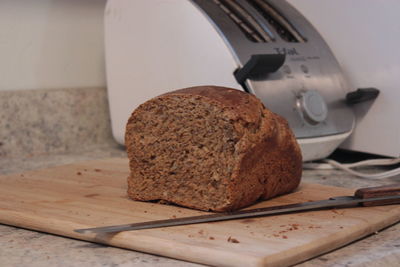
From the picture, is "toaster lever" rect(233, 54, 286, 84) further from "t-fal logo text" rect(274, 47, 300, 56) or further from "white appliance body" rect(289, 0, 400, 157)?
"white appliance body" rect(289, 0, 400, 157)

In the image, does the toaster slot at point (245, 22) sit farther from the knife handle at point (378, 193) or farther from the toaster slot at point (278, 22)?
the knife handle at point (378, 193)

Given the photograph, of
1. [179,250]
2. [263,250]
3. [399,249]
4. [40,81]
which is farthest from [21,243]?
[40,81]

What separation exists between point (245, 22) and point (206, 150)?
0.50 metres

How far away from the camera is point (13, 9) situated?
161 cm

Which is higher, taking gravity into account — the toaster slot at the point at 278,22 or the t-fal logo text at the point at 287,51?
the toaster slot at the point at 278,22

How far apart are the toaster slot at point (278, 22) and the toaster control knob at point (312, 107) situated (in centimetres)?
17

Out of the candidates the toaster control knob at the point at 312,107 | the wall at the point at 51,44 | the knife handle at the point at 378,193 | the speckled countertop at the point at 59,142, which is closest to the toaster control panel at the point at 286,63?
the toaster control knob at the point at 312,107

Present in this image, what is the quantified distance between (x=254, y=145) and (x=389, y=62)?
562 millimetres

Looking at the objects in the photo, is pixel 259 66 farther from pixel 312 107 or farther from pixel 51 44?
pixel 51 44

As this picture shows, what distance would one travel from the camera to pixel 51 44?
1713mm

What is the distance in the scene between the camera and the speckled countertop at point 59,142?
0.92 m

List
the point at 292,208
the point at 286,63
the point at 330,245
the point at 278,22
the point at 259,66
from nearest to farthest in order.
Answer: the point at 330,245 < the point at 292,208 < the point at 259,66 < the point at 286,63 < the point at 278,22

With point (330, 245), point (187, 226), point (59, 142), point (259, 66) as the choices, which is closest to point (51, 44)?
point (59, 142)

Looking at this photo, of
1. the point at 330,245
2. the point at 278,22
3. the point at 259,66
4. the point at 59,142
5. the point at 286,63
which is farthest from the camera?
the point at 59,142
